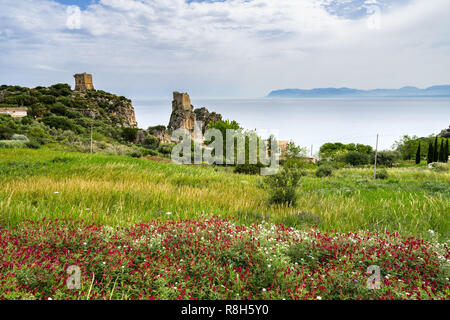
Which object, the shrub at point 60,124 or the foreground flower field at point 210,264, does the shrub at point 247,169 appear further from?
the shrub at point 60,124

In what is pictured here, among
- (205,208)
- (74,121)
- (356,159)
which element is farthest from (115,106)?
(205,208)

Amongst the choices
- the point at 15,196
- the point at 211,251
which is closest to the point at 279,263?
the point at 211,251

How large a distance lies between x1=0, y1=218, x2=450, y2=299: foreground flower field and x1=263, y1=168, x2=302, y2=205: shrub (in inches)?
114

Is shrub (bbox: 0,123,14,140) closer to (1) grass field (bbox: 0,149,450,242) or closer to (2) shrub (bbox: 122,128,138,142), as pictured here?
(1) grass field (bbox: 0,149,450,242)

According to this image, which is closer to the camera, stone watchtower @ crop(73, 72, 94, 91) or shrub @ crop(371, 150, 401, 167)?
shrub @ crop(371, 150, 401, 167)

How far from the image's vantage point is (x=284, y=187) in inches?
270

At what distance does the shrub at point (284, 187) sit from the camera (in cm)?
671

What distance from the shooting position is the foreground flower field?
248cm

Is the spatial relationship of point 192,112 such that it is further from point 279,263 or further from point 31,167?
point 279,263

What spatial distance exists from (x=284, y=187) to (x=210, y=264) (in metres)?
4.36

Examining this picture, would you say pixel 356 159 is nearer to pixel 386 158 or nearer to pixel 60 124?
pixel 386 158

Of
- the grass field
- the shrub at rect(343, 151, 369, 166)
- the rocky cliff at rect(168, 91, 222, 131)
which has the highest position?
the rocky cliff at rect(168, 91, 222, 131)

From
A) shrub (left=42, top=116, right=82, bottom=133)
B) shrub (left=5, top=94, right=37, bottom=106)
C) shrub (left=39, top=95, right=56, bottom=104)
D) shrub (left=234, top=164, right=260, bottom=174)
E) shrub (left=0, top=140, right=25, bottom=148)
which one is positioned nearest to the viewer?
shrub (left=0, top=140, right=25, bottom=148)

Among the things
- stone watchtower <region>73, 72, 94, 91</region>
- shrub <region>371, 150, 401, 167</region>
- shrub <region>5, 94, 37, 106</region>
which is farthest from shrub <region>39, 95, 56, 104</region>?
shrub <region>371, 150, 401, 167</region>
